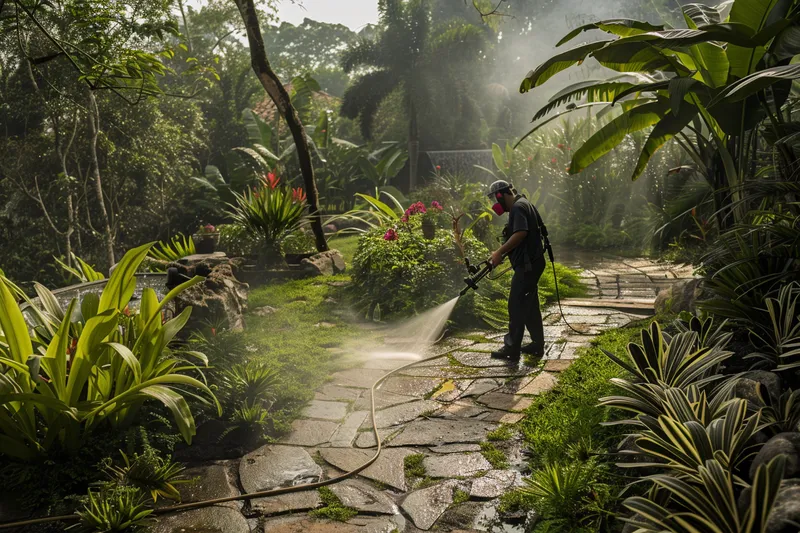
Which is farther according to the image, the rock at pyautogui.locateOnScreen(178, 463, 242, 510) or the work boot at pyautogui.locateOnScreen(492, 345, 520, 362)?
the work boot at pyautogui.locateOnScreen(492, 345, 520, 362)

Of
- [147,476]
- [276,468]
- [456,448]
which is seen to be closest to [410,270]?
[456,448]

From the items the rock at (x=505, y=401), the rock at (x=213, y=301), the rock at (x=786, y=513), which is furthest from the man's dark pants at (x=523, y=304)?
the rock at (x=786, y=513)

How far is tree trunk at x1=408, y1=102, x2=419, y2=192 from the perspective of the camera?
24719mm

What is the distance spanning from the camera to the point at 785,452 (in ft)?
8.50

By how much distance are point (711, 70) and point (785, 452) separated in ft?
12.5

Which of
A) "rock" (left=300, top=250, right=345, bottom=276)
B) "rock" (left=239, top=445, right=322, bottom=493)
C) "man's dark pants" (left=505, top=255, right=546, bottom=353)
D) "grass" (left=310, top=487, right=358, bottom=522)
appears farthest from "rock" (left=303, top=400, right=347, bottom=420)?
"rock" (left=300, top=250, right=345, bottom=276)

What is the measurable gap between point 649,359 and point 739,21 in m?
Answer: 2.81

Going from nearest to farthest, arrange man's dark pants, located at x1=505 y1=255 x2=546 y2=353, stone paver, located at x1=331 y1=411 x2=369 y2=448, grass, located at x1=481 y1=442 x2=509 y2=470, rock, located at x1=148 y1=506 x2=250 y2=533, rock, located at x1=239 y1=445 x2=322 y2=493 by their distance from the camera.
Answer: rock, located at x1=148 y1=506 x2=250 y2=533 → rock, located at x1=239 y1=445 x2=322 y2=493 → grass, located at x1=481 y1=442 x2=509 y2=470 → stone paver, located at x1=331 y1=411 x2=369 y2=448 → man's dark pants, located at x1=505 y1=255 x2=546 y2=353

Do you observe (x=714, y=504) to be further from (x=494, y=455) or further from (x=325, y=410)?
(x=325, y=410)

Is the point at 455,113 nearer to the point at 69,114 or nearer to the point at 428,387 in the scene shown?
the point at 69,114

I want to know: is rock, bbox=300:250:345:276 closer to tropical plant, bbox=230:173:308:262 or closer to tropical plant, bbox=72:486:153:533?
tropical plant, bbox=230:173:308:262

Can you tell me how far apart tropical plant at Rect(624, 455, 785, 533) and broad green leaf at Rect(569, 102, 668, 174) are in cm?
433

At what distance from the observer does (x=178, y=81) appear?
25.9m

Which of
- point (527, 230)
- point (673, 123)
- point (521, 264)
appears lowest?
point (521, 264)
